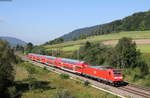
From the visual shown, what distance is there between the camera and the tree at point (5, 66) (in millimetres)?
31469

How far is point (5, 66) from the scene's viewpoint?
32.1m

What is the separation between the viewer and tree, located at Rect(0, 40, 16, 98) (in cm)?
3147

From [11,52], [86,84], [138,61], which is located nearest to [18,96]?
[11,52]

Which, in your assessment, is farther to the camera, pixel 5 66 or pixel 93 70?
pixel 93 70

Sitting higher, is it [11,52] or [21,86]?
[11,52]

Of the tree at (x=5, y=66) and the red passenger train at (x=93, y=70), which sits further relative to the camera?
the red passenger train at (x=93, y=70)

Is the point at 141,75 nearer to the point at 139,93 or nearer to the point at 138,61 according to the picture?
the point at 138,61

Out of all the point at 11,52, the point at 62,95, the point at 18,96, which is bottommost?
the point at 18,96

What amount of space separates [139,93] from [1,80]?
2089cm

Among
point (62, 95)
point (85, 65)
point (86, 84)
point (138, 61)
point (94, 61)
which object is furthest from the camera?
point (94, 61)

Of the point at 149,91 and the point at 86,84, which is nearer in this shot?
the point at 149,91

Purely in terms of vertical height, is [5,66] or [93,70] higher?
[5,66]

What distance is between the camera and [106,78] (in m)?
37.1

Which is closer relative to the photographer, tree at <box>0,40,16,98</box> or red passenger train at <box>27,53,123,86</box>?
tree at <box>0,40,16,98</box>
